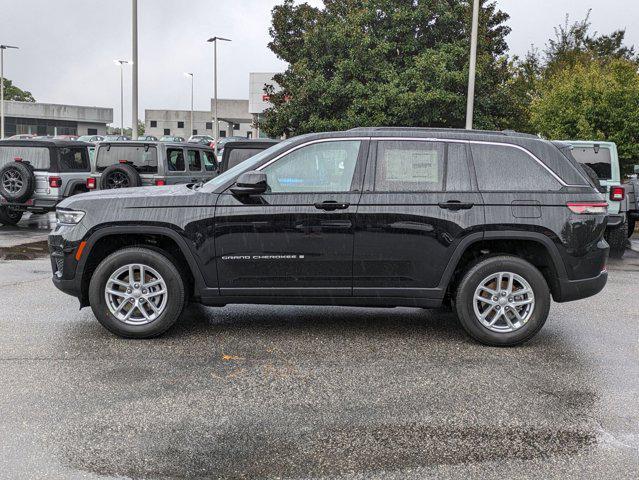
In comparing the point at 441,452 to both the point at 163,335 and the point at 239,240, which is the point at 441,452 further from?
the point at 163,335

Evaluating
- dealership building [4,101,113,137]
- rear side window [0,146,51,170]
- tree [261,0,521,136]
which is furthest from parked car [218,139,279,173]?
dealership building [4,101,113,137]

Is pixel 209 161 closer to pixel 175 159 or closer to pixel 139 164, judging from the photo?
pixel 175 159

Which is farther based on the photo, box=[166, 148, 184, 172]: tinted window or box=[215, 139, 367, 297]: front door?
box=[166, 148, 184, 172]: tinted window

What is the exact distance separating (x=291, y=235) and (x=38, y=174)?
9998 millimetres

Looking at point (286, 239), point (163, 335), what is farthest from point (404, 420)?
point (163, 335)

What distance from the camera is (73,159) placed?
14.6m

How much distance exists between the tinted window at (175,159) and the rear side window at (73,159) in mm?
2540

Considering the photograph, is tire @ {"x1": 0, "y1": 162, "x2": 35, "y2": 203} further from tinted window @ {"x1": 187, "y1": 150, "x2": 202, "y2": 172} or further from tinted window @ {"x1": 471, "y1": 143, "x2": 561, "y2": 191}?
tinted window @ {"x1": 471, "y1": 143, "x2": 561, "y2": 191}

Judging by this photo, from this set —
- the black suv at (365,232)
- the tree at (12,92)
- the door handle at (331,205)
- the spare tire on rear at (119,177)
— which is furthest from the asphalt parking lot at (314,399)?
the tree at (12,92)

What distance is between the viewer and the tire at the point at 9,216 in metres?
15.0

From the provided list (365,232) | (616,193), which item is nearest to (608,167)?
(616,193)

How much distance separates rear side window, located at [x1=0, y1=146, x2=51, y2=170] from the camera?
13984 mm

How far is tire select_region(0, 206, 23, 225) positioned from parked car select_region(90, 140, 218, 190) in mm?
2917

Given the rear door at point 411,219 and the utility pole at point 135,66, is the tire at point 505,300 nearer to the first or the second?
the rear door at point 411,219
